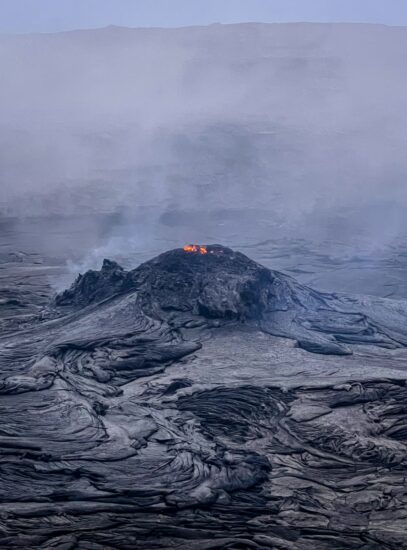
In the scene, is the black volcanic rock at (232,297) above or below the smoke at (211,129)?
below

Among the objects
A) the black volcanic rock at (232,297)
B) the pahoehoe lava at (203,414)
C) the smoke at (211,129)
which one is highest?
the smoke at (211,129)

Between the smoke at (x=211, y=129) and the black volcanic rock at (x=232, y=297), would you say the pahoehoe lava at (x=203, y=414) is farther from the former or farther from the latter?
the smoke at (x=211, y=129)

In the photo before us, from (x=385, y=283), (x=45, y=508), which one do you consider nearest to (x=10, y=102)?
(x=385, y=283)

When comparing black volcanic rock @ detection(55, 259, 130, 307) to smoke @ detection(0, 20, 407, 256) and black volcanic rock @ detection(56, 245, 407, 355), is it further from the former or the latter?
smoke @ detection(0, 20, 407, 256)

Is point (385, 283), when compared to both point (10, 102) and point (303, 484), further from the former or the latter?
point (10, 102)

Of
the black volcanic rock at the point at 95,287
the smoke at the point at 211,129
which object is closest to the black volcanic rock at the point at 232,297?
the black volcanic rock at the point at 95,287

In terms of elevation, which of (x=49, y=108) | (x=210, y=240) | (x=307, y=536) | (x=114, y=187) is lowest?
(x=307, y=536)
